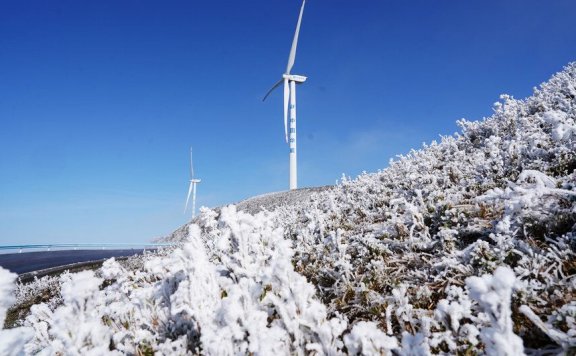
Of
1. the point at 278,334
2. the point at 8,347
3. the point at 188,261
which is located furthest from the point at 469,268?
the point at 8,347

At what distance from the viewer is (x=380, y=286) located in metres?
4.06

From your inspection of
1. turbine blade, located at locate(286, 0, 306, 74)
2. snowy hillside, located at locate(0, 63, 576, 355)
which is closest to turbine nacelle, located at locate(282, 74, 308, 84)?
turbine blade, located at locate(286, 0, 306, 74)

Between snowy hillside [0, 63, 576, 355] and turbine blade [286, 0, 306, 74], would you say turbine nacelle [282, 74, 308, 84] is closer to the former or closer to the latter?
turbine blade [286, 0, 306, 74]

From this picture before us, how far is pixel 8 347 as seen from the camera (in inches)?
75.7

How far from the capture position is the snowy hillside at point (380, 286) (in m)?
2.44

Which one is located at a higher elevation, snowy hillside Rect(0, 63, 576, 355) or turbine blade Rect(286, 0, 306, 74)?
turbine blade Rect(286, 0, 306, 74)

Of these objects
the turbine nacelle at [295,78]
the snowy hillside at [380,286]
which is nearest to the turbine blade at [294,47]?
the turbine nacelle at [295,78]

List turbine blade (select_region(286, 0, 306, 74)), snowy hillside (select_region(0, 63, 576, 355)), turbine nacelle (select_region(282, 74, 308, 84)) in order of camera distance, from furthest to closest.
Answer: turbine nacelle (select_region(282, 74, 308, 84)) < turbine blade (select_region(286, 0, 306, 74)) < snowy hillside (select_region(0, 63, 576, 355))

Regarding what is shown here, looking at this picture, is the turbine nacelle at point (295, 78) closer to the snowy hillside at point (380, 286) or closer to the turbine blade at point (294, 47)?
the turbine blade at point (294, 47)

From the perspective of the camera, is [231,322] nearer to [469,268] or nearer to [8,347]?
[8,347]

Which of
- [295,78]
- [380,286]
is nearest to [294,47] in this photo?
[295,78]

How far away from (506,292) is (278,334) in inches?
55.7

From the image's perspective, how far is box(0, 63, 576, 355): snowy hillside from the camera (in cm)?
244

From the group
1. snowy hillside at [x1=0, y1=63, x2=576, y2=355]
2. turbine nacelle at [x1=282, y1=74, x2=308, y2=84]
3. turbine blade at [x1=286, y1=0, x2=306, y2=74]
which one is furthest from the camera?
turbine nacelle at [x1=282, y1=74, x2=308, y2=84]
